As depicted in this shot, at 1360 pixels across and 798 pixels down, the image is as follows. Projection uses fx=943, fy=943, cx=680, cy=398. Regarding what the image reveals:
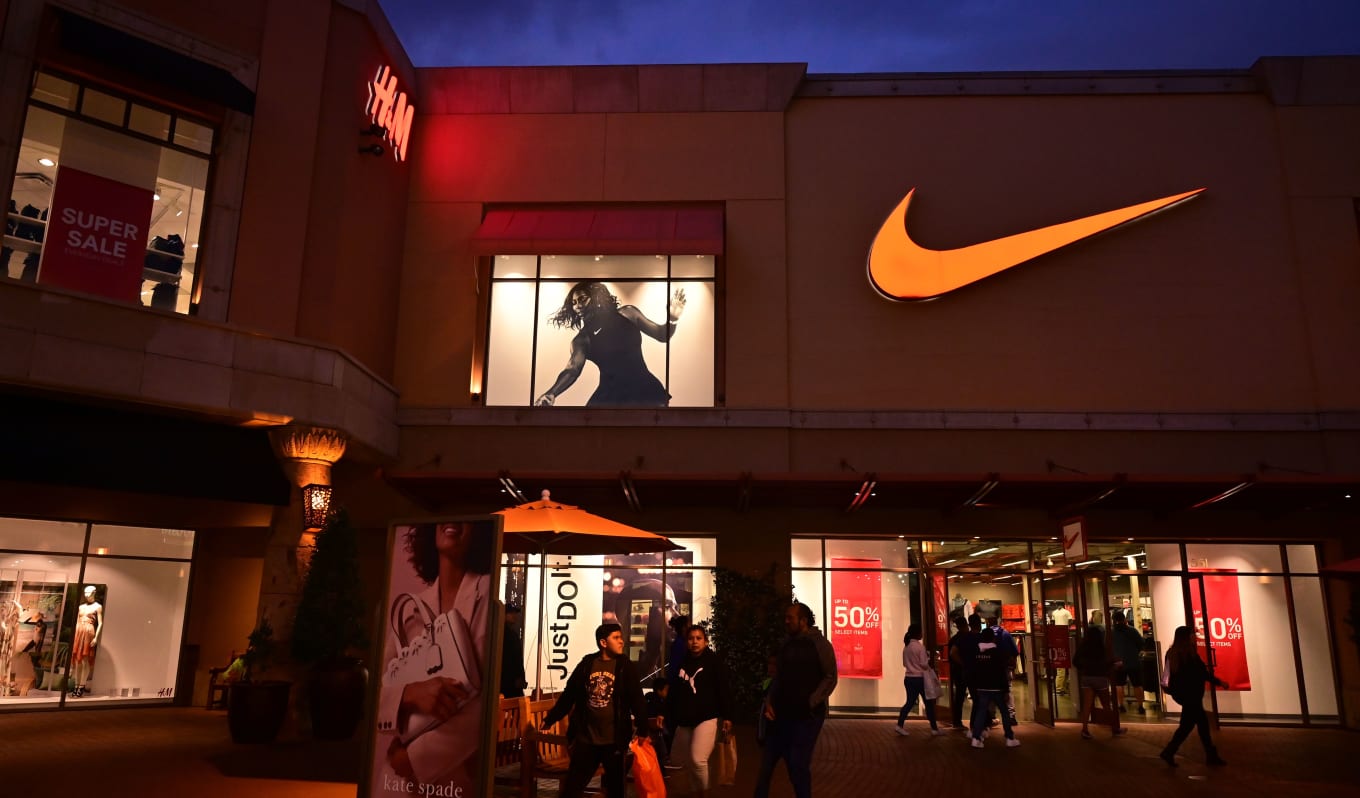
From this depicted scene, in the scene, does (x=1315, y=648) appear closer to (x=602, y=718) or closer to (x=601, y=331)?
(x=601, y=331)

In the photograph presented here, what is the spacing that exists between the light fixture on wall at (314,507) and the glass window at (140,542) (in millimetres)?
5392

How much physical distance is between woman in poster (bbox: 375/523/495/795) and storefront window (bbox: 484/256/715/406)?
10988mm

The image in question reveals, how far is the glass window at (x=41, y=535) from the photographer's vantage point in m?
15.6

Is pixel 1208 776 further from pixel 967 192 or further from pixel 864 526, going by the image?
pixel 967 192

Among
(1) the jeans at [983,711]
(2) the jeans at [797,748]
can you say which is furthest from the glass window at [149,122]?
(1) the jeans at [983,711]

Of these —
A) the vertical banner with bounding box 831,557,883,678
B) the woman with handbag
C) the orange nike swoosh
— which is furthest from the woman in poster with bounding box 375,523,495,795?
the orange nike swoosh

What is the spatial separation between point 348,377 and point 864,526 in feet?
30.0

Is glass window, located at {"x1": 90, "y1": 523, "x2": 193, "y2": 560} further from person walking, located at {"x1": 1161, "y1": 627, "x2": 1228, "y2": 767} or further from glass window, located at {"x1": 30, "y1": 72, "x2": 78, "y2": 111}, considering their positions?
person walking, located at {"x1": 1161, "y1": 627, "x2": 1228, "y2": 767}

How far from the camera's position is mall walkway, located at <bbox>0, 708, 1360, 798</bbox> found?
963 centimetres

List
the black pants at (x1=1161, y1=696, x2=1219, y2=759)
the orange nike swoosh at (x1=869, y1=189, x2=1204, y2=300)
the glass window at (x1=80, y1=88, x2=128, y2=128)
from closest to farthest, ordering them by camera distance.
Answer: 1. the black pants at (x1=1161, y1=696, x2=1219, y2=759)
2. the glass window at (x1=80, y1=88, x2=128, y2=128)
3. the orange nike swoosh at (x1=869, y1=189, x2=1204, y2=300)

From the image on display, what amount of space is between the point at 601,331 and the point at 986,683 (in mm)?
9020

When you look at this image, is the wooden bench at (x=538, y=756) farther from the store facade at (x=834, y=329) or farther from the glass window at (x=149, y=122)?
the glass window at (x=149, y=122)

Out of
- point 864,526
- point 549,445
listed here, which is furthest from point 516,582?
point 864,526

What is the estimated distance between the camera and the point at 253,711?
12.1m
